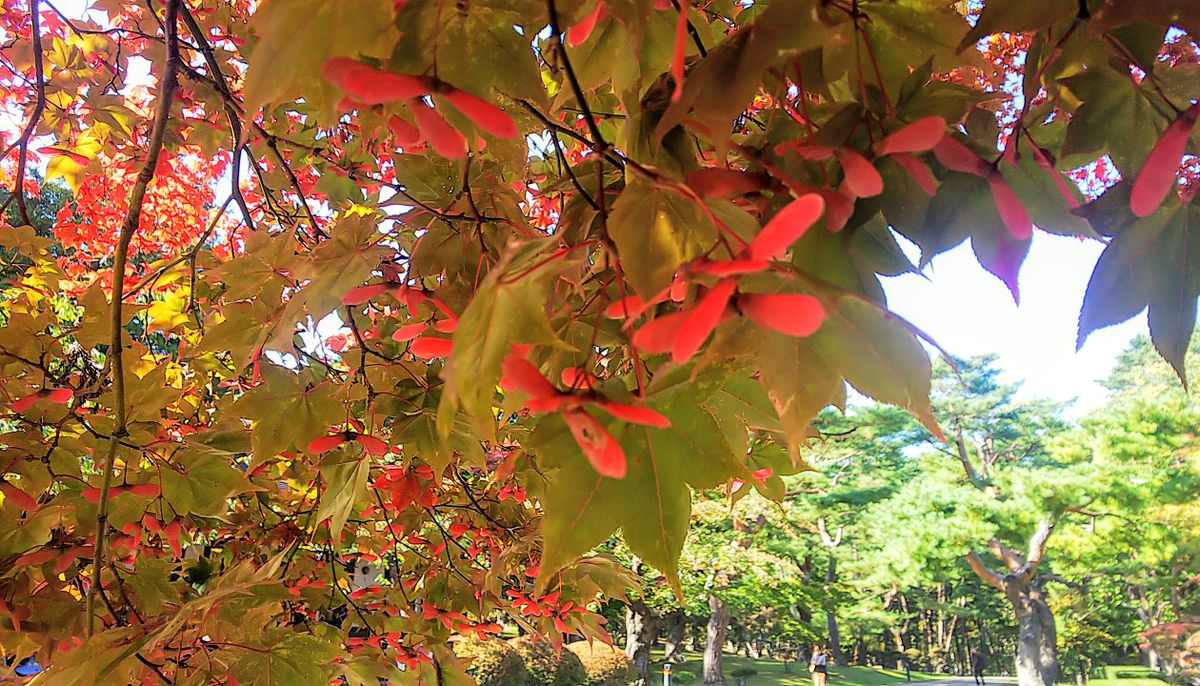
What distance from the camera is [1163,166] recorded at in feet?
1.14

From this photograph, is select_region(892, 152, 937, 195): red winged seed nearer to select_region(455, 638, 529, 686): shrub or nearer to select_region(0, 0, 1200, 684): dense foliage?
select_region(0, 0, 1200, 684): dense foliage

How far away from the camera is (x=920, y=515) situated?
8.48 metres

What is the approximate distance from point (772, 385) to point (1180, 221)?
0.32 m

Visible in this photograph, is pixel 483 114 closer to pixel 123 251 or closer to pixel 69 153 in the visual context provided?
pixel 123 251

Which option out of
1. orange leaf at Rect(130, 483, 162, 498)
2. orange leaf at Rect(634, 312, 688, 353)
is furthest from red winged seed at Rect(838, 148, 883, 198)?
orange leaf at Rect(130, 483, 162, 498)

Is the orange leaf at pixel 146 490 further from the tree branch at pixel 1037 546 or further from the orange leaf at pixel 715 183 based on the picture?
the tree branch at pixel 1037 546

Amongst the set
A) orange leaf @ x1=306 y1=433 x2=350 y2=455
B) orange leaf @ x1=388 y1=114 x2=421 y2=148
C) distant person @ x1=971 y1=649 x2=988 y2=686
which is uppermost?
orange leaf @ x1=388 y1=114 x2=421 y2=148

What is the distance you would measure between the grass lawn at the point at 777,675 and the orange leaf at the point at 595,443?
10.9 metres

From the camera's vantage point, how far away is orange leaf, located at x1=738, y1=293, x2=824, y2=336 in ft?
0.92

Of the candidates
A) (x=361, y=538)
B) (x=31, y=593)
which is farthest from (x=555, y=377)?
(x=361, y=538)

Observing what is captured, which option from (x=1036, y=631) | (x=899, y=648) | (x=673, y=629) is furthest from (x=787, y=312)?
(x=899, y=648)

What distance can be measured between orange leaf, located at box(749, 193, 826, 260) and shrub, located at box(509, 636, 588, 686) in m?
6.83

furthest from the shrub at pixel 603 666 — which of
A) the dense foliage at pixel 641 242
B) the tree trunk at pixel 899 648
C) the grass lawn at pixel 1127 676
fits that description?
the tree trunk at pixel 899 648

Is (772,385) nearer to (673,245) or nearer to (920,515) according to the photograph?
(673,245)
